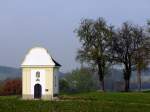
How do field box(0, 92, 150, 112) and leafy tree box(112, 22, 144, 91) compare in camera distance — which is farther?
leafy tree box(112, 22, 144, 91)

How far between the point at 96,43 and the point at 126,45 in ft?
18.6

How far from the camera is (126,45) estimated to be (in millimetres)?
87062

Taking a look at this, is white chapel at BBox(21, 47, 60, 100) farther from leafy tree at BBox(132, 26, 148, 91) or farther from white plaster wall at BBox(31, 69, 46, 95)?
leafy tree at BBox(132, 26, 148, 91)

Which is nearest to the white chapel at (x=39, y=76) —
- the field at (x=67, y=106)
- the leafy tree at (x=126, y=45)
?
the leafy tree at (x=126, y=45)

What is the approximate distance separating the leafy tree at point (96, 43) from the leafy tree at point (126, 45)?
6.09 ft

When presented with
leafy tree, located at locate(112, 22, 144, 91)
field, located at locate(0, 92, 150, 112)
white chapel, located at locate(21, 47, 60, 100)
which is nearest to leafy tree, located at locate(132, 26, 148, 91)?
leafy tree, located at locate(112, 22, 144, 91)

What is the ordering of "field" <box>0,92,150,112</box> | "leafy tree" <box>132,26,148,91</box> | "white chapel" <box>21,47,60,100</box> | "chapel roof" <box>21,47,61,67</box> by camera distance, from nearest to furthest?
"field" <box>0,92,150,112</box> → "white chapel" <box>21,47,60,100</box> → "chapel roof" <box>21,47,61,67</box> → "leafy tree" <box>132,26,148,91</box>

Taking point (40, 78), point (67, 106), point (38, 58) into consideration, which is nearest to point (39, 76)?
point (40, 78)

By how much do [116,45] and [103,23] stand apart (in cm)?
453

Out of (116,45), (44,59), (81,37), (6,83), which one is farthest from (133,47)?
(6,83)

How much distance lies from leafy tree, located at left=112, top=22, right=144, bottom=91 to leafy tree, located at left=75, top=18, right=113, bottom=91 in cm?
186

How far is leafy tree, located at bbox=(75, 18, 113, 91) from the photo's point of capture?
84688 mm

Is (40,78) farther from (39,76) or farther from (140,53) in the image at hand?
(140,53)

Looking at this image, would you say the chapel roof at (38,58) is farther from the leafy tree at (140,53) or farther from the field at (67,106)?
the field at (67,106)
